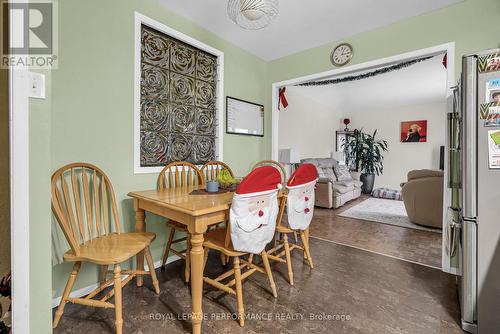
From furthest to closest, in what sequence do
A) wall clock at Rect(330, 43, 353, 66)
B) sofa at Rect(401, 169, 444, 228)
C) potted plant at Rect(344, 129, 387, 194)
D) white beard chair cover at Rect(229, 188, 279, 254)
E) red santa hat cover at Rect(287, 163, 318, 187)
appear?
potted plant at Rect(344, 129, 387, 194) → sofa at Rect(401, 169, 444, 228) → wall clock at Rect(330, 43, 353, 66) → red santa hat cover at Rect(287, 163, 318, 187) → white beard chair cover at Rect(229, 188, 279, 254)

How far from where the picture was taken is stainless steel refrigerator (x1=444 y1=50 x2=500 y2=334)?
51.9 inches

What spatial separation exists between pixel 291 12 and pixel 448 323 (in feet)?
9.24

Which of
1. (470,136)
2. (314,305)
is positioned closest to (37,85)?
(314,305)

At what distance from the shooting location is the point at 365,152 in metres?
6.43

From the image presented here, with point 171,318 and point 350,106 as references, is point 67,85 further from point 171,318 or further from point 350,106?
point 350,106

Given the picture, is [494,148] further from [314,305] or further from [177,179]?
[177,179]

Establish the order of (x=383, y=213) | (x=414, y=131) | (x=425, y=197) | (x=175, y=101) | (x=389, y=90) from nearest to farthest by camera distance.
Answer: (x=175, y=101)
(x=425, y=197)
(x=383, y=213)
(x=389, y=90)
(x=414, y=131)

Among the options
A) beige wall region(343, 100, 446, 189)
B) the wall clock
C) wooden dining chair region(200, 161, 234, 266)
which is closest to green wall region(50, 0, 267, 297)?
wooden dining chair region(200, 161, 234, 266)

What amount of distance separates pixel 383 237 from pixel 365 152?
3859mm

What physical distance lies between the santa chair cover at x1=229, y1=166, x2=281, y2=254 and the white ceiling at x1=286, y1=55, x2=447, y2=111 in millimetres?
3824

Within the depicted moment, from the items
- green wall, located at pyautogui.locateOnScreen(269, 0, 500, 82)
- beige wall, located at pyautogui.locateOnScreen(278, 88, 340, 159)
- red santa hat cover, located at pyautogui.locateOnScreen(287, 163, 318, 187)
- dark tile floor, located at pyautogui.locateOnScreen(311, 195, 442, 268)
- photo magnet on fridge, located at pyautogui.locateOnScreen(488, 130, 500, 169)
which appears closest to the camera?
photo magnet on fridge, located at pyautogui.locateOnScreen(488, 130, 500, 169)

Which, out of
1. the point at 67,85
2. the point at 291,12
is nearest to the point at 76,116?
the point at 67,85

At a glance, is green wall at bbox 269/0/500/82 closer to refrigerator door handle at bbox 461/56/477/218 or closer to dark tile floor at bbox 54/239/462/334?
refrigerator door handle at bbox 461/56/477/218

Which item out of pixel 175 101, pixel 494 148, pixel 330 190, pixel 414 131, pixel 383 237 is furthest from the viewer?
pixel 414 131
